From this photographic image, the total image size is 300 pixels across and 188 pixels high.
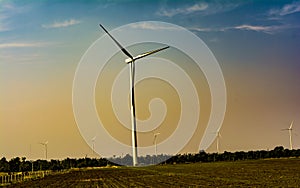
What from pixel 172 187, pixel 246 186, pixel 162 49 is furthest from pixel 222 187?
pixel 162 49

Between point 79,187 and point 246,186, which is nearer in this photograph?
point 246,186

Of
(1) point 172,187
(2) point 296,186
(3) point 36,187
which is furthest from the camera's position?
(3) point 36,187

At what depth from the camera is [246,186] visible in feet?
142

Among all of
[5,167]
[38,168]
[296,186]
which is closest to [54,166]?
[38,168]

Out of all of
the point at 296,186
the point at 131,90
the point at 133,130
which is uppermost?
the point at 131,90

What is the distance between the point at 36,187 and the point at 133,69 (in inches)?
1497

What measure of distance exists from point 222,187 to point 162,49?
48.5 m

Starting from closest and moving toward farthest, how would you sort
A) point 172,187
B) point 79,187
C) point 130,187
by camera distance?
point 172,187 → point 130,187 → point 79,187

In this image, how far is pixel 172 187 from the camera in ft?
152

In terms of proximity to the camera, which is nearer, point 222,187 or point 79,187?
point 222,187

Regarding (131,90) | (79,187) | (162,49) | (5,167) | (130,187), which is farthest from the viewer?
(5,167)

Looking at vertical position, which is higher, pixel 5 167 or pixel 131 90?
pixel 131 90

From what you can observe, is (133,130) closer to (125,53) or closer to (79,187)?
(125,53)

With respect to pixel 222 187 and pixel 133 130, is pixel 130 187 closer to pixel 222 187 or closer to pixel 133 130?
pixel 222 187
